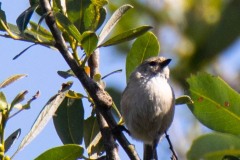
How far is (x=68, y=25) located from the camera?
2127 millimetres

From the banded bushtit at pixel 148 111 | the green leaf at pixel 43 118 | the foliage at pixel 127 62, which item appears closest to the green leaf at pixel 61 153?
the foliage at pixel 127 62

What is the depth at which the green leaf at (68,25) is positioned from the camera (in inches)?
80.7

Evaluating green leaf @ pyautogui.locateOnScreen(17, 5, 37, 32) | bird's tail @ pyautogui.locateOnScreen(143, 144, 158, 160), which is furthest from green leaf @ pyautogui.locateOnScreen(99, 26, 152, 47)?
bird's tail @ pyautogui.locateOnScreen(143, 144, 158, 160)

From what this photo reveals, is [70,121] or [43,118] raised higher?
[43,118]

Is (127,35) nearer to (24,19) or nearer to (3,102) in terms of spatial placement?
(24,19)

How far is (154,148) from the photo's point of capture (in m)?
3.64

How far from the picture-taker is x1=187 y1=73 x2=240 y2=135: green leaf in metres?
1.59

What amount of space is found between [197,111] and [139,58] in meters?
1.25

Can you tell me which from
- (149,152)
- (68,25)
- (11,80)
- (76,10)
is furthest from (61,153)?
(149,152)

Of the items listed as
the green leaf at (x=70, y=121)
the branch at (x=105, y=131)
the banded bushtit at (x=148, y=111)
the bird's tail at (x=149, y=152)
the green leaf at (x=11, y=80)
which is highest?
the green leaf at (x=11, y=80)

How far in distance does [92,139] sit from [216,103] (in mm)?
1245

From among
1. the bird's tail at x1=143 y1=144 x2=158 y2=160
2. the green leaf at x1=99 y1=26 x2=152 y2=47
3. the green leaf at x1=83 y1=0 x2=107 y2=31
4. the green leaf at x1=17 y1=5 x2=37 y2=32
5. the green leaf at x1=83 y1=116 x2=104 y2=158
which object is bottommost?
the bird's tail at x1=143 y1=144 x2=158 y2=160

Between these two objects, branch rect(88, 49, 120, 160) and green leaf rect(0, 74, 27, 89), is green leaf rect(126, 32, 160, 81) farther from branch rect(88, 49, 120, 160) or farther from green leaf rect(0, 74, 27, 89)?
green leaf rect(0, 74, 27, 89)

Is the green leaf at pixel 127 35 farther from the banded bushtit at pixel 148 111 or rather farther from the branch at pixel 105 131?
the banded bushtit at pixel 148 111
